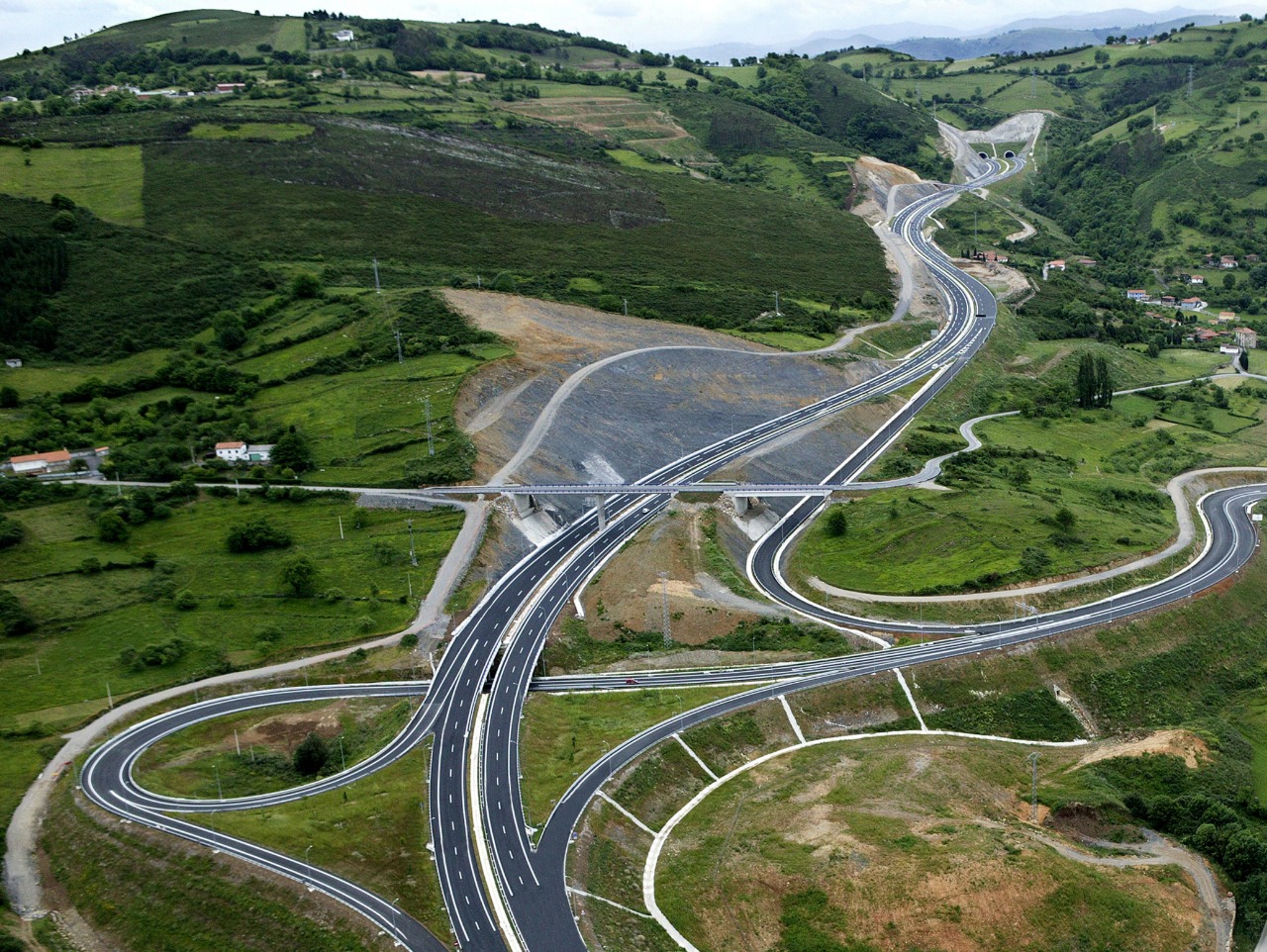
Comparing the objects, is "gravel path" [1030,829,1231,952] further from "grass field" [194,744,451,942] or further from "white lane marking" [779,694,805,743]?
"grass field" [194,744,451,942]

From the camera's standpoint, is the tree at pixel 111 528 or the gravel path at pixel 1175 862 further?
the tree at pixel 111 528

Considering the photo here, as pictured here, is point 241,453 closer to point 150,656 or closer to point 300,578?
point 300,578

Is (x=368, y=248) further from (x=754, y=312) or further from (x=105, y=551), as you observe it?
(x=105, y=551)

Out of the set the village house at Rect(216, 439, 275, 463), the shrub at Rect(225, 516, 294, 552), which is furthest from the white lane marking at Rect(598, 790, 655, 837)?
the village house at Rect(216, 439, 275, 463)

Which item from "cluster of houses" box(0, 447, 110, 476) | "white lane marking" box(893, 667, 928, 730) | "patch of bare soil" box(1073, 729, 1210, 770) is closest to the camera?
"patch of bare soil" box(1073, 729, 1210, 770)

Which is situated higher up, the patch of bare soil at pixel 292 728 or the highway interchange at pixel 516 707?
the highway interchange at pixel 516 707

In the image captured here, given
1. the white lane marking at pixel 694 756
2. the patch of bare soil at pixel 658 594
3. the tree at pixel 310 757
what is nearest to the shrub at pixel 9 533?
the tree at pixel 310 757

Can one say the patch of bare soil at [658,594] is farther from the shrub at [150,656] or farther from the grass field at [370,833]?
the shrub at [150,656]
